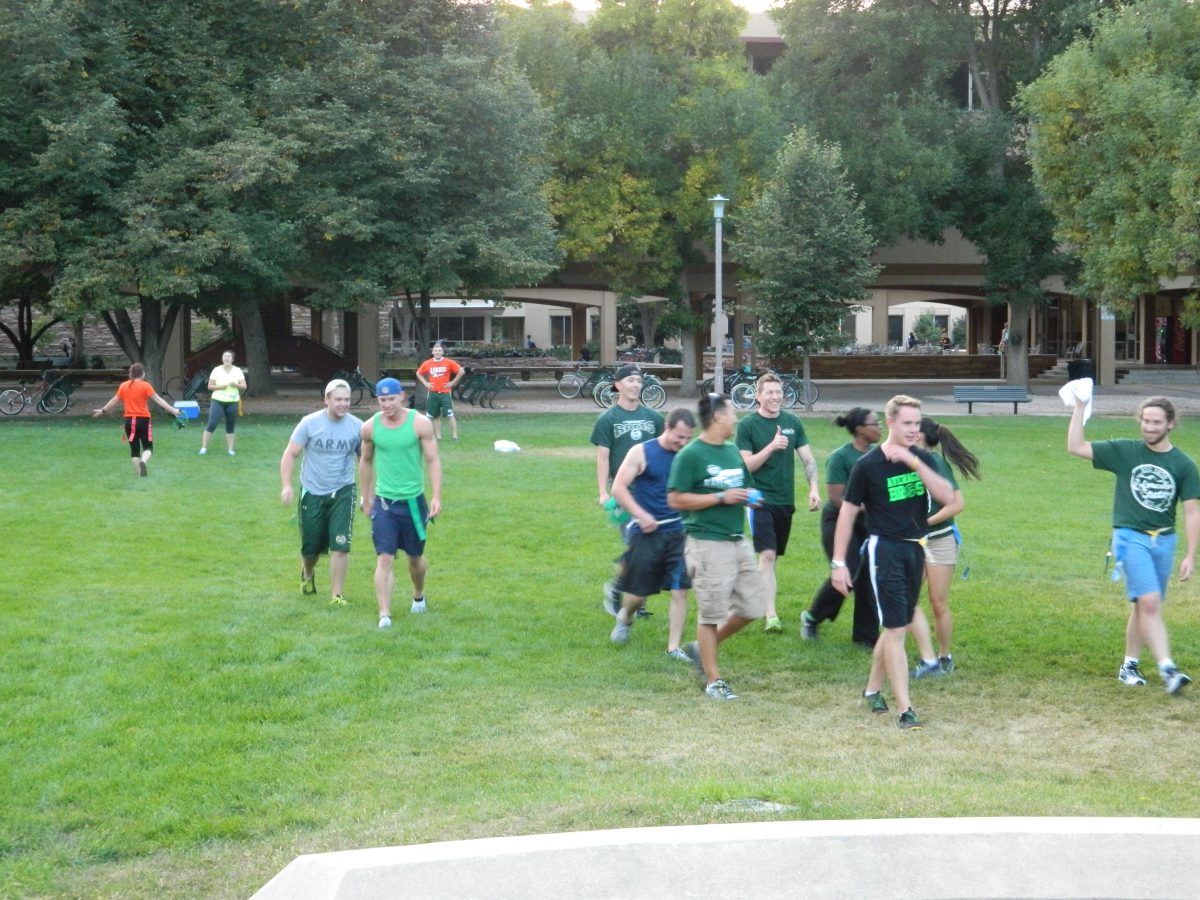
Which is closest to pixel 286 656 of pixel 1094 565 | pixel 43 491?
pixel 1094 565

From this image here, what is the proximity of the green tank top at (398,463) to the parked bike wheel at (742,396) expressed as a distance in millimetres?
22579

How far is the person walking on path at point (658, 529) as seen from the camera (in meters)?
8.36

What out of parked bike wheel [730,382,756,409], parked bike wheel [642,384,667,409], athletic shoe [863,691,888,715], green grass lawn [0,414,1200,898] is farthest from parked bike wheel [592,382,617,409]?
athletic shoe [863,691,888,715]

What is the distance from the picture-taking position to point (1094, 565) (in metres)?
11.7

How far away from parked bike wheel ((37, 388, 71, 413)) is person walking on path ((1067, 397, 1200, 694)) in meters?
26.6

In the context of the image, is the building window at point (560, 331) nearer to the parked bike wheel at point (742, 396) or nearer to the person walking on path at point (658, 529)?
the parked bike wheel at point (742, 396)

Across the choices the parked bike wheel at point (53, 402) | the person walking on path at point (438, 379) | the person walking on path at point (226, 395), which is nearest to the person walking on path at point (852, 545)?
the person walking on path at point (226, 395)

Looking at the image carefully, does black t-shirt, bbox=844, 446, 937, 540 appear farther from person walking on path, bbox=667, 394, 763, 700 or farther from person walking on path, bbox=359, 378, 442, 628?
person walking on path, bbox=359, 378, 442, 628

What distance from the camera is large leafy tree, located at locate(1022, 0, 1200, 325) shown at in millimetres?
24781

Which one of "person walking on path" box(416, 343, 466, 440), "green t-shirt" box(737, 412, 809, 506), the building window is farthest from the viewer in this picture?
the building window

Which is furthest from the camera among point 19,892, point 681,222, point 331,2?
point 681,222

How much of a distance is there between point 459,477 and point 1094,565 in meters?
8.51

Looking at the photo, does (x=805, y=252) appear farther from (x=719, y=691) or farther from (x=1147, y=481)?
(x=719, y=691)

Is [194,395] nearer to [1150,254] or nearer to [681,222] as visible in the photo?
[681,222]
